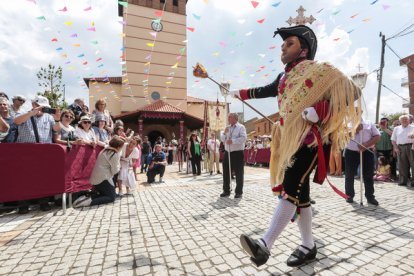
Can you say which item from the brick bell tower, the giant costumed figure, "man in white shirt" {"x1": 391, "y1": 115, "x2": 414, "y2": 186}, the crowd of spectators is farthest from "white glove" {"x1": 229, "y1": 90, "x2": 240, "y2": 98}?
the brick bell tower

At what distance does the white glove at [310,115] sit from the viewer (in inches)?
79.1

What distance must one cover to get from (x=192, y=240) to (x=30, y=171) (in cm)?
305

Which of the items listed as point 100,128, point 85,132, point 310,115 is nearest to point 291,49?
point 310,115

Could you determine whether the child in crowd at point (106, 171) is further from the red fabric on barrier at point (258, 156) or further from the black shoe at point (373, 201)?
the red fabric on barrier at point (258, 156)

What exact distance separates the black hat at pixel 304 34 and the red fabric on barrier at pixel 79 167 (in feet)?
13.2

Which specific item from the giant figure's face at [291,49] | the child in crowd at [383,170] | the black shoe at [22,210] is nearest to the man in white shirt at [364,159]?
the giant figure's face at [291,49]

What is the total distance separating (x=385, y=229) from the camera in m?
3.10

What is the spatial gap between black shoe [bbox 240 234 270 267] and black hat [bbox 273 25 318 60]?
1.73 metres

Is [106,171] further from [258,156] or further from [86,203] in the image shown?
[258,156]

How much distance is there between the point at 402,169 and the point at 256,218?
5.72 metres

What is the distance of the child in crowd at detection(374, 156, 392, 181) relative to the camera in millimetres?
7968

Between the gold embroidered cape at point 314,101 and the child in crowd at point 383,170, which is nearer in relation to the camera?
the gold embroidered cape at point 314,101

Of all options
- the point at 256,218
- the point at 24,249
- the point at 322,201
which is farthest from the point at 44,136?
the point at 322,201

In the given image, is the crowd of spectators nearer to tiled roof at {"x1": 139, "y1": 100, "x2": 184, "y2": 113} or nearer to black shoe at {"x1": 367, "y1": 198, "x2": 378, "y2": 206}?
black shoe at {"x1": 367, "y1": 198, "x2": 378, "y2": 206}
